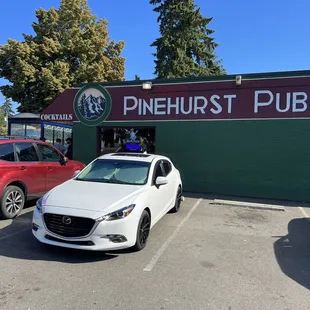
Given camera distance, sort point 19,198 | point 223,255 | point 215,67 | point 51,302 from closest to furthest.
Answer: point 51,302 → point 223,255 → point 19,198 → point 215,67

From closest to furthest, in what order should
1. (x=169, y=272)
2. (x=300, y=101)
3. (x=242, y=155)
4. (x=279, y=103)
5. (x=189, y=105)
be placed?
1. (x=169, y=272)
2. (x=300, y=101)
3. (x=279, y=103)
4. (x=242, y=155)
5. (x=189, y=105)

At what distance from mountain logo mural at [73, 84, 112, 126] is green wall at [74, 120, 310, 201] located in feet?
5.17

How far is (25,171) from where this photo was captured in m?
7.66

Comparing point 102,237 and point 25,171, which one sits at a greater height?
point 25,171

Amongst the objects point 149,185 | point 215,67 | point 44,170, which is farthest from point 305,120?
point 215,67

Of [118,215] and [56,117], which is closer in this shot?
[118,215]

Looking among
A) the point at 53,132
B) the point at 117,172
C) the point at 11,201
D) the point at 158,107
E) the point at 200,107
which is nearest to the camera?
the point at 117,172

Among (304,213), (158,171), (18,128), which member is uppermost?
(18,128)

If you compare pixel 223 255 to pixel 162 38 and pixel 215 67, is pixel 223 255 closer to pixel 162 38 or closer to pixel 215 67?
pixel 162 38

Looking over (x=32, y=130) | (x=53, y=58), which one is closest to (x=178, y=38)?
(x=53, y=58)

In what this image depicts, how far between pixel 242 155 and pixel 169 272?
7.08 m

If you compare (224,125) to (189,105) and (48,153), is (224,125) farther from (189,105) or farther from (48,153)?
(48,153)

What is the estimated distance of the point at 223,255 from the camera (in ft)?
18.2

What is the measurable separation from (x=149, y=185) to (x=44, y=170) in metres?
3.33
